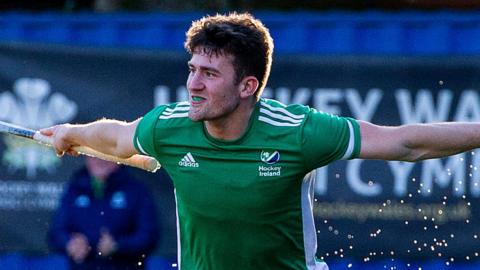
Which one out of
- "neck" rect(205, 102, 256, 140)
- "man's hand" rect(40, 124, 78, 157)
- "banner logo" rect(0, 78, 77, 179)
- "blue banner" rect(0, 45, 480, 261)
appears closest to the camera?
"neck" rect(205, 102, 256, 140)

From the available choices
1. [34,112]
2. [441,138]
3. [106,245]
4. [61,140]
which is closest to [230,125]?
[441,138]

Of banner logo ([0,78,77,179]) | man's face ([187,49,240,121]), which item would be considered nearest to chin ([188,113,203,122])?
man's face ([187,49,240,121])

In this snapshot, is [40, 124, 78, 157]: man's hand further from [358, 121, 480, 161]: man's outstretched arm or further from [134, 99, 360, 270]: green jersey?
[358, 121, 480, 161]: man's outstretched arm

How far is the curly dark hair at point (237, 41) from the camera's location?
550cm

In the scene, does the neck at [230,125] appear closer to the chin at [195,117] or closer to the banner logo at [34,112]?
the chin at [195,117]

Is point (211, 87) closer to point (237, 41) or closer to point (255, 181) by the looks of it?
point (237, 41)

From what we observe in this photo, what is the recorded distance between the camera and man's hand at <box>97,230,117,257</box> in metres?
8.62

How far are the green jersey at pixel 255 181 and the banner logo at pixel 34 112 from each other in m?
3.54

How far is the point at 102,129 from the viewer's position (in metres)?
5.97

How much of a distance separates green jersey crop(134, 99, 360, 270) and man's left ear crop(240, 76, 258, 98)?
3.1 inches

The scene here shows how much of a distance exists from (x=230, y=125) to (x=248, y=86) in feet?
0.62

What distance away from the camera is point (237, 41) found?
5.52 metres

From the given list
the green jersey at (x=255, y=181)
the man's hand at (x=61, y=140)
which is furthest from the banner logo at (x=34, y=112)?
the green jersey at (x=255, y=181)

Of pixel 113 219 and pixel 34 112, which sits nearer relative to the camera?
pixel 113 219
